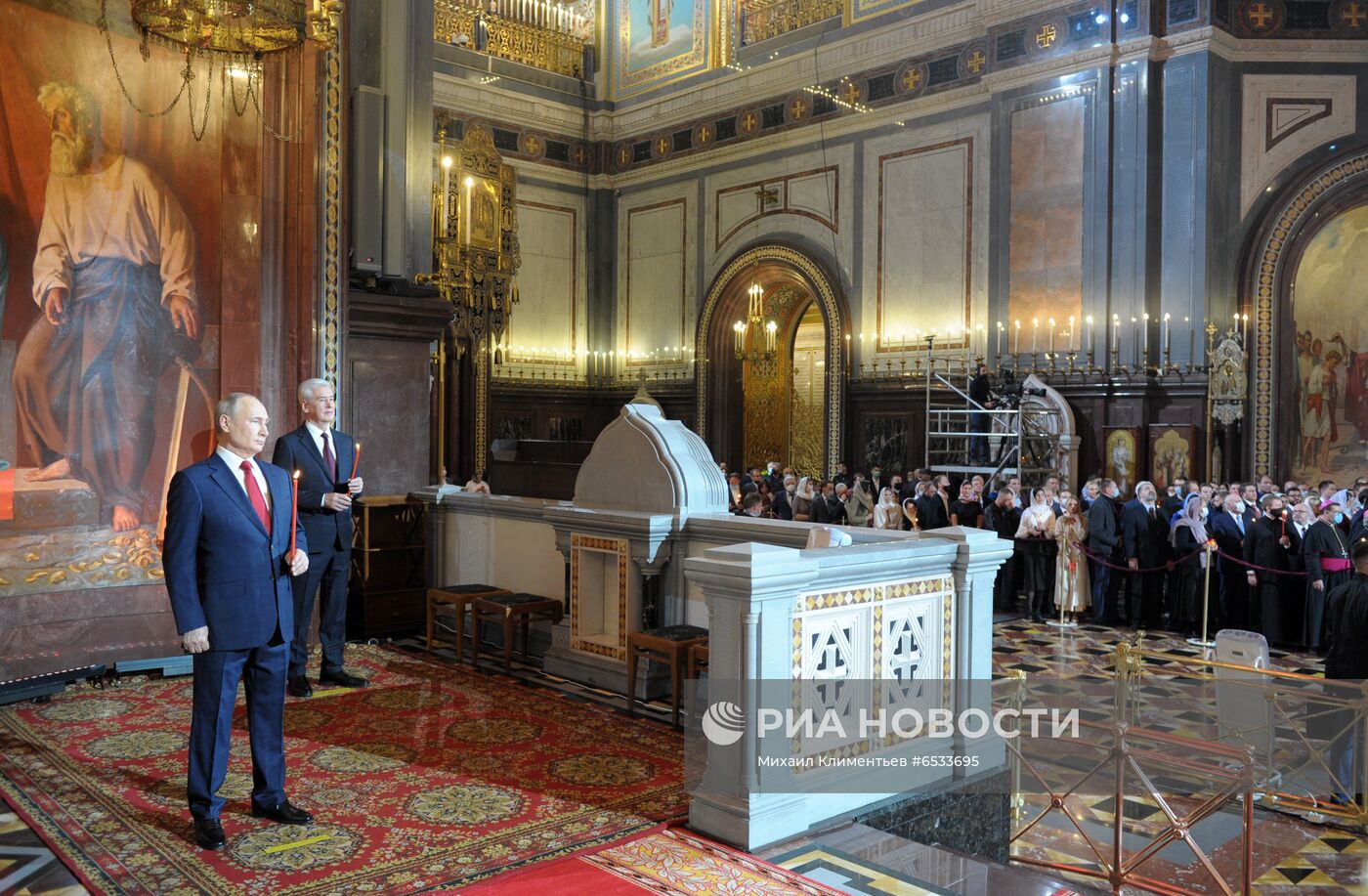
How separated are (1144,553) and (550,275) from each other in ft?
41.7

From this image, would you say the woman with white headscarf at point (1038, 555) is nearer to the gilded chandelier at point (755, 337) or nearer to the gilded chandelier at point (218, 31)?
the gilded chandelier at point (218, 31)

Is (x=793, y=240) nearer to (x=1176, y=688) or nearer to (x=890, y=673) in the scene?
(x=1176, y=688)

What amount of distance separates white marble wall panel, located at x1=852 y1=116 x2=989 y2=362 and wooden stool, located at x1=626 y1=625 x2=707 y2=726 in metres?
10.2

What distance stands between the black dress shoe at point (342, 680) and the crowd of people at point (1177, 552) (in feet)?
13.8

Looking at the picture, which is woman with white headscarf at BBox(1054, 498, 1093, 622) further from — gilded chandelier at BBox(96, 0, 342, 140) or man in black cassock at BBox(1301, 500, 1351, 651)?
gilded chandelier at BBox(96, 0, 342, 140)

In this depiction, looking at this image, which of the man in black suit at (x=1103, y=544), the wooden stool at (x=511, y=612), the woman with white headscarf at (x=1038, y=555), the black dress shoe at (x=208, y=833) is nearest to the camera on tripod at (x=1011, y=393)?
the man in black suit at (x=1103, y=544)

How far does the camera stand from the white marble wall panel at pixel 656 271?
19.5 meters

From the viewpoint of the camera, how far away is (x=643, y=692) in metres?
6.17

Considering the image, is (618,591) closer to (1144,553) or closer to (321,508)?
(321,508)

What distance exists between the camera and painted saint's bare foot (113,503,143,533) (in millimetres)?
7266

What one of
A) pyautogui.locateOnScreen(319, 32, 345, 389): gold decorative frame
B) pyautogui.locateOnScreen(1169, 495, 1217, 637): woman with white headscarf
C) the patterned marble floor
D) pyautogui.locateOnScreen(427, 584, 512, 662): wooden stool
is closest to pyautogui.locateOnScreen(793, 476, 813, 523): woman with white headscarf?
pyautogui.locateOnScreen(1169, 495, 1217, 637): woman with white headscarf

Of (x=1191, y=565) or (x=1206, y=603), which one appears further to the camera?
(x=1191, y=565)

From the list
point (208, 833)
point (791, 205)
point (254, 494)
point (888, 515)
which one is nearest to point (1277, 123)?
point (888, 515)

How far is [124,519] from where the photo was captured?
7.30m
